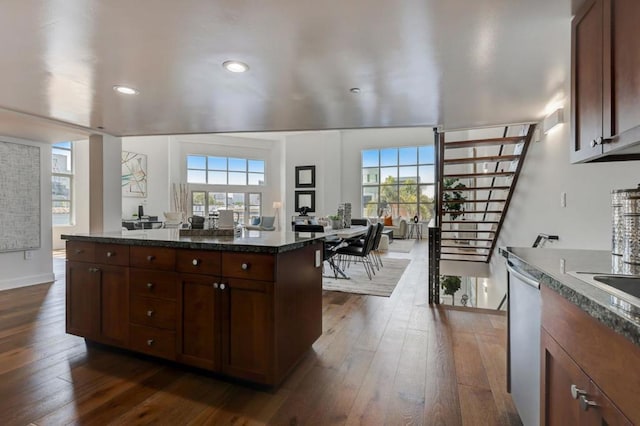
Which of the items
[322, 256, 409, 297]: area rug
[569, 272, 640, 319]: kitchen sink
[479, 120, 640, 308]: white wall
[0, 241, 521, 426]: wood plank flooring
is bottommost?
[0, 241, 521, 426]: wood plank flooring

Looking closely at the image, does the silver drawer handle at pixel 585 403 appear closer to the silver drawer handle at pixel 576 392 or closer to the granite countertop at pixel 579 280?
the silver drawer handle at pixel 576 392

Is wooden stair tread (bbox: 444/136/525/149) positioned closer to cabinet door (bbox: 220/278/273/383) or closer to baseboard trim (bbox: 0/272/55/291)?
cabinet door (bbox: 220/278/273/383)

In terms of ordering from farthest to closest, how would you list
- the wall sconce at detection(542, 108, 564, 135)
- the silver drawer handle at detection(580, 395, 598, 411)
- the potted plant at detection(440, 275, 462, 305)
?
the potted plant at detection(440, 275, 462, 305) → the wall sconce at detection(542, 108, 564, 135) → the silver drawer handle at detection(580, 395, 598, 411)

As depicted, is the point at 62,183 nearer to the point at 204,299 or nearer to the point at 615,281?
the point at 204,299

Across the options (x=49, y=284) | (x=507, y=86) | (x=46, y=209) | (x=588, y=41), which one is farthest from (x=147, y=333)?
(x=46, y=209)

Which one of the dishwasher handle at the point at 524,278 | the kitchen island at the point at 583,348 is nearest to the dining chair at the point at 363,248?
the dishwasher handle at the point at 524,278

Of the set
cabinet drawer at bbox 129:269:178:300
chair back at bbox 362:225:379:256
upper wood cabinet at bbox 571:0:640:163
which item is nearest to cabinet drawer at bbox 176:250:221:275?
cabinet drawer at bbox 129:269:178:300

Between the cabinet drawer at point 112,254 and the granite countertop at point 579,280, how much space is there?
2.40m

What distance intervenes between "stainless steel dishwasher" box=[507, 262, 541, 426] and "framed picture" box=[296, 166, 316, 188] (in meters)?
9.96

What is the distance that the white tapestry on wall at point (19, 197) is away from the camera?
4.20 metres

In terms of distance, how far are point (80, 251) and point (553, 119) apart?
4.11m

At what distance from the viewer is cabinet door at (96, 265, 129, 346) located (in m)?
2.28

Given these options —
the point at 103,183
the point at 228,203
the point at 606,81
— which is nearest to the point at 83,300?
the point at 103,183

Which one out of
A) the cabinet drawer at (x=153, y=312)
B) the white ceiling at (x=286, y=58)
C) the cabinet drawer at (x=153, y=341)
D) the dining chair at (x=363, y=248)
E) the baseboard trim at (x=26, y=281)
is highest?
the white ceiling at (x=286, y=58)
